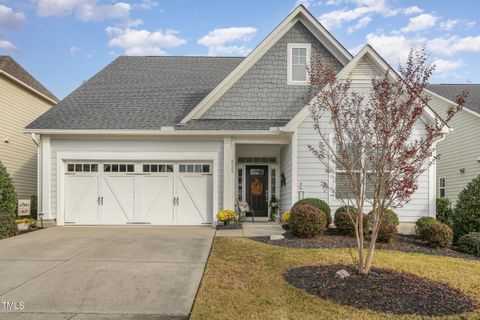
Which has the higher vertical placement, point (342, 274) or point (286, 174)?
point (286, 174)

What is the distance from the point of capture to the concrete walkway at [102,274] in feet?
Result: 18.6

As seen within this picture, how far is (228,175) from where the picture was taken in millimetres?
13242

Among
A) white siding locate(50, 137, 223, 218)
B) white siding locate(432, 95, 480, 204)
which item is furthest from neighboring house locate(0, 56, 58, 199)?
white siding locate(432, 95, 480, 204)

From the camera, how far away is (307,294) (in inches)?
238

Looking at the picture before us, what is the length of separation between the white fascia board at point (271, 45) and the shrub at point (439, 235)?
6.76 metres

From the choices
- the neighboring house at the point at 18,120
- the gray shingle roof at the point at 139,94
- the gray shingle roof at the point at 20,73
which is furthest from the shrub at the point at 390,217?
the gray shingle roof at the point at 20,73

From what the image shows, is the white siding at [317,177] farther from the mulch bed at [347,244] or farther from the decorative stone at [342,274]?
the decorative stone at [342,274]

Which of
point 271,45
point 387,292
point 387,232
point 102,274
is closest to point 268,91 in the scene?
point 271,45

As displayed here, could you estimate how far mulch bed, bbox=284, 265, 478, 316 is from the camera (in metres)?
5.49

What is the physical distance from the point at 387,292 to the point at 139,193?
9.41 metres

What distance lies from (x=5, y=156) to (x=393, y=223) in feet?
49.6

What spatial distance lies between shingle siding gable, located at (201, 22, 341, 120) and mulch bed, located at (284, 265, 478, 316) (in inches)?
312

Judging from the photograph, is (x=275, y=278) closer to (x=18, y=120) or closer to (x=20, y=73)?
(x=18, y=120)

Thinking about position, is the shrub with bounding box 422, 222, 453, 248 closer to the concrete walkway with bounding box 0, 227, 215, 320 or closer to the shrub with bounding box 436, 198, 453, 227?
the shrub with bounding box 436, 198, 453, 227
